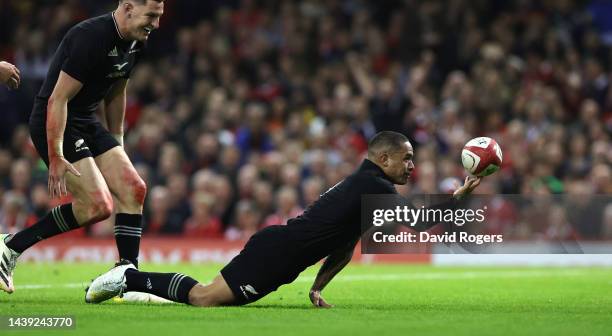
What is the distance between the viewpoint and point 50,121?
905 cm


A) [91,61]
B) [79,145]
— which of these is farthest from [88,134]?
[91,61]

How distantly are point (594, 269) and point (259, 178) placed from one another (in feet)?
17.8

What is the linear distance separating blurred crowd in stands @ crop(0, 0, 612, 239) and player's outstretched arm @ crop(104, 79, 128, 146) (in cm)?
694

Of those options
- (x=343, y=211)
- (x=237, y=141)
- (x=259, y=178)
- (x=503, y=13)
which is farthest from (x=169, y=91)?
(x=343, y=211)

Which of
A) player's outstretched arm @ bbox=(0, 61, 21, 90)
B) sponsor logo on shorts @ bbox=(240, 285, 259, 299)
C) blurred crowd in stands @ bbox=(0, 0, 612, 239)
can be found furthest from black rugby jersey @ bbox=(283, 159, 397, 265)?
blurred crowd in stands @ bbox=(0, 0, 612, 239)

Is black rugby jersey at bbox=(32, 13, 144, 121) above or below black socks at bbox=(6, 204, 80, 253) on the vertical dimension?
above

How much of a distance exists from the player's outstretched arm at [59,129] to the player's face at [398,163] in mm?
2484

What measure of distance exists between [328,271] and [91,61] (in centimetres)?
257

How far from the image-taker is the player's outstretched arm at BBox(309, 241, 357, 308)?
892 cm

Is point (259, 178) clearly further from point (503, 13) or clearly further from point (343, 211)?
point (343, 211)

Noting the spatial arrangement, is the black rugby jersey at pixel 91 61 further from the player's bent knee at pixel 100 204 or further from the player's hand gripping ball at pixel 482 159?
the player's hand gripping ball at pixel 482 159

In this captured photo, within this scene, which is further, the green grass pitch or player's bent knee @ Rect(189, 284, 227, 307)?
player's bent knee @ Rect(189, 284, 227, 307)

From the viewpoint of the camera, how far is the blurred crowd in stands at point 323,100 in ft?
57.2

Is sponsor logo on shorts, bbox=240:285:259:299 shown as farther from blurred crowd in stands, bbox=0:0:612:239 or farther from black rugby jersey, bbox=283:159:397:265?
blurred crowd in stands, bbox=0:0:612:239
